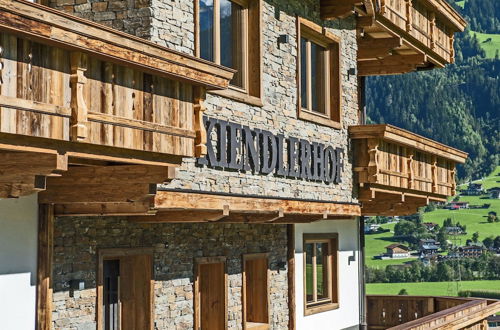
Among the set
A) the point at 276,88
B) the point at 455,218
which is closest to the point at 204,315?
the point at 276,88

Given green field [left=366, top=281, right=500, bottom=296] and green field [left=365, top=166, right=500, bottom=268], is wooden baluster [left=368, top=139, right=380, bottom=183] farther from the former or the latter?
green field [left=365, top=166, right=500, bottom=268]

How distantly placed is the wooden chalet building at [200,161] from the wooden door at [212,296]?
0.03 metres

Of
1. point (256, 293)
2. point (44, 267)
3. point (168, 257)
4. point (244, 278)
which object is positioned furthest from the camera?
point (256, 293)

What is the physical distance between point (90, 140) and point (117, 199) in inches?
74.4

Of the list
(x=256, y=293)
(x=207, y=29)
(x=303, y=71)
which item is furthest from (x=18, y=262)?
(x=303, y=71)

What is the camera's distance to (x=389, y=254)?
166750mm

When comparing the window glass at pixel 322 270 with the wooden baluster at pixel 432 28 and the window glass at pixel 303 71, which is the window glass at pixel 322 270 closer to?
the window glass at pixel 303 71

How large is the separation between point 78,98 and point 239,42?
5.80 m

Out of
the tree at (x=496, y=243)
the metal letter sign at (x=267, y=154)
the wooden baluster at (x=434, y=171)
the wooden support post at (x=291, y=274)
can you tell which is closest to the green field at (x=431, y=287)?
the tree at (x=496, y=243)

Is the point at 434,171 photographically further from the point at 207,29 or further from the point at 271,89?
the point at 207,29

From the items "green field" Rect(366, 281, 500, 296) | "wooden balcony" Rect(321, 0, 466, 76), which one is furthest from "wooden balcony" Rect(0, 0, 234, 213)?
"green field" Rect(366, 281, 500, 296)

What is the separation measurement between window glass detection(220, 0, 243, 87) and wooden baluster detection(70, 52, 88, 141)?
5333 millimetres

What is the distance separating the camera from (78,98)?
820 centimetres

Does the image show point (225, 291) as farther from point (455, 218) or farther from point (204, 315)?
point (455, 218)
